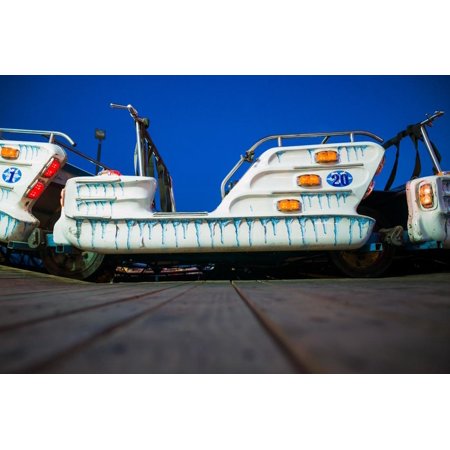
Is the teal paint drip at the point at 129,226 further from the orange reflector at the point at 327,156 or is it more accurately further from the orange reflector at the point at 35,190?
the orange reflector at the point at 327,156

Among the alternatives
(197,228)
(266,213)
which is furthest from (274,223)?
(197,228)

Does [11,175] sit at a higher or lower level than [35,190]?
higher

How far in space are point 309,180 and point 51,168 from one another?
8.73ft

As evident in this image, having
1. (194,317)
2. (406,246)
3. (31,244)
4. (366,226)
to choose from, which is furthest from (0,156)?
(406,246)

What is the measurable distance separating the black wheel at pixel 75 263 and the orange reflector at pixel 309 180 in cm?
223

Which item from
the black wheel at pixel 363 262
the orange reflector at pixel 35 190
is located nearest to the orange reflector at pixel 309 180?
the black wheel at pixel 363 262

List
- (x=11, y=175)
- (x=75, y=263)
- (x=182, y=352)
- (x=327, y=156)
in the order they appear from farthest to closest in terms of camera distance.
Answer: (x=75, y=263), (x=11, y=175), (x=327, y=156), (x=182, y=352)

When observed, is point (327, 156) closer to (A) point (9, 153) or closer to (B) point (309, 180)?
(B) point (309, 180)

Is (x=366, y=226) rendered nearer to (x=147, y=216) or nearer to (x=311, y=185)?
(x=311, y=185)

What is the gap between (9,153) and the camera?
2266 millimetres

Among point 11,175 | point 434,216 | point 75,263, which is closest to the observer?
point 434,216

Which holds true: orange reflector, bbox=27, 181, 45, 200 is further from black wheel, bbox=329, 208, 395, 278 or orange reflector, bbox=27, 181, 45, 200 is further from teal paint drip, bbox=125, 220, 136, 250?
black wheel, bbox=329, 208, 395, 278

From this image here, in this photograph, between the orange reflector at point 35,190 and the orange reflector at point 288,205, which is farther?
the orange reflector at point 35,190

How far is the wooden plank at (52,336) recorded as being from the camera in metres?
0.31
